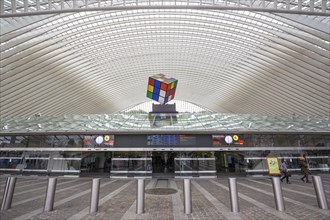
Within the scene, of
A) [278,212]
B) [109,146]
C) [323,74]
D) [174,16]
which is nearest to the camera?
[278,212]

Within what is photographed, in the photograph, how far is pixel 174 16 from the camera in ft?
107

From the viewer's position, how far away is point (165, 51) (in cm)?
4406

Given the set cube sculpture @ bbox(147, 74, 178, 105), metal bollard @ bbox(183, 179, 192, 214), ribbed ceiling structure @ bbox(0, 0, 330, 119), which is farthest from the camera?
cube sculpture @ bbox(147, 74, 178, 105)

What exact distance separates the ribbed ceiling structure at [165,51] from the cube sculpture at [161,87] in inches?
358

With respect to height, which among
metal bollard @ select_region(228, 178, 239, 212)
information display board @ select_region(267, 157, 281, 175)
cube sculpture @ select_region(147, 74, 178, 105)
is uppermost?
cube sculpture @ select_region(147, 74, 178, 105)

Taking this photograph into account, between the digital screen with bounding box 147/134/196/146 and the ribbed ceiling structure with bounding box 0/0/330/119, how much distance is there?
13.6 metres

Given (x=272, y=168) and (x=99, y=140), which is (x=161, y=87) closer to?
(x=99, y=140)

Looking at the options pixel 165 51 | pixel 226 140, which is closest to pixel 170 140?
pixel 226 140

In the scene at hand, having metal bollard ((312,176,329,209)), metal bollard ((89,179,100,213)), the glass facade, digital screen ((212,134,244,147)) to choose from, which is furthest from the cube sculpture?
metal bollard ((312,176,329,209))

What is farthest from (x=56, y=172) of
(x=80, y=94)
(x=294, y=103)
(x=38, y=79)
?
(x=294, y=103)

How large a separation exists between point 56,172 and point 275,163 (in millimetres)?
18787

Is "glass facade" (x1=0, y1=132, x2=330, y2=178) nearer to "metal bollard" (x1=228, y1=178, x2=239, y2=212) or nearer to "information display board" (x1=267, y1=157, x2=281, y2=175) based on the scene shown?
"information display board" (x1=267, y1=157, x2=281, y2=175)

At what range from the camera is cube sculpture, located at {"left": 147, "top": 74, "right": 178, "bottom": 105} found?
1176 inches

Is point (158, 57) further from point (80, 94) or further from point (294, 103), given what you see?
point (294, 103)
